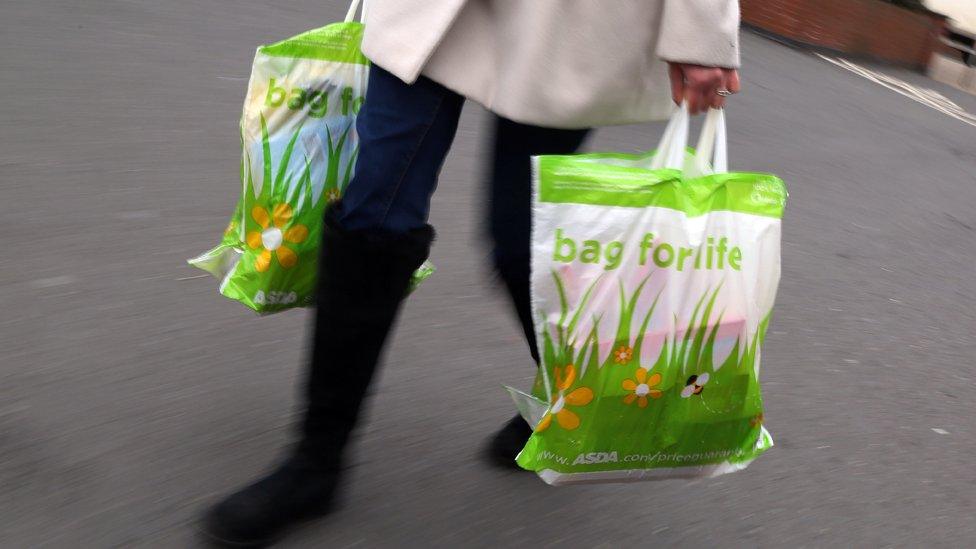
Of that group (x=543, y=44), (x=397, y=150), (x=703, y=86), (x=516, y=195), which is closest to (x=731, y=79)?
(x=703, y=86)

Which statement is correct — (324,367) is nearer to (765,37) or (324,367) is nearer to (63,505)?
(63,505)

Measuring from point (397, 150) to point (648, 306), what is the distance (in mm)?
498

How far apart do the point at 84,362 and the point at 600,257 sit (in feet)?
Result: 4.40

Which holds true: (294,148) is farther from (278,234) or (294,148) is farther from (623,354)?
(623,354)

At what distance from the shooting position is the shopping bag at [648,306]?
79.7 inches

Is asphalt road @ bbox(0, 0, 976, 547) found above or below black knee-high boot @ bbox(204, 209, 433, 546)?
below

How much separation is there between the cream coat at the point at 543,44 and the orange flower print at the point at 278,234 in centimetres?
45

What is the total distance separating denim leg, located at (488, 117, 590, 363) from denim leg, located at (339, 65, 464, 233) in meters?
0.21

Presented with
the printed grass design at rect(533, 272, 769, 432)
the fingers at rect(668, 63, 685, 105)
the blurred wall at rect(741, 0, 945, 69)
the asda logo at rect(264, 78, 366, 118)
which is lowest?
the blurred wall at rect(741, 0, 945, 69)

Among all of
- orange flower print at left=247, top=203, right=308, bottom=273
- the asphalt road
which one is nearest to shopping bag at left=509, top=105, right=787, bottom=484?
the asphalt road

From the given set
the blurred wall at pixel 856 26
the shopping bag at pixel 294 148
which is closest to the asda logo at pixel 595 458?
the shopping bag at pixel 294 148

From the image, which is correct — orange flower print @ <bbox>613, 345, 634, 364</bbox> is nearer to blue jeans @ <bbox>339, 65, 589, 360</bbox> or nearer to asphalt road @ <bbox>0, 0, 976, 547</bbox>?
blue jeans @ <bbox>339, 65, 589, 360</bbox>

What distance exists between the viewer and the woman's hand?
207 centimetres

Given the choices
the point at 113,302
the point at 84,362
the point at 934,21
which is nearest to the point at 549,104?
the point at 84,362
